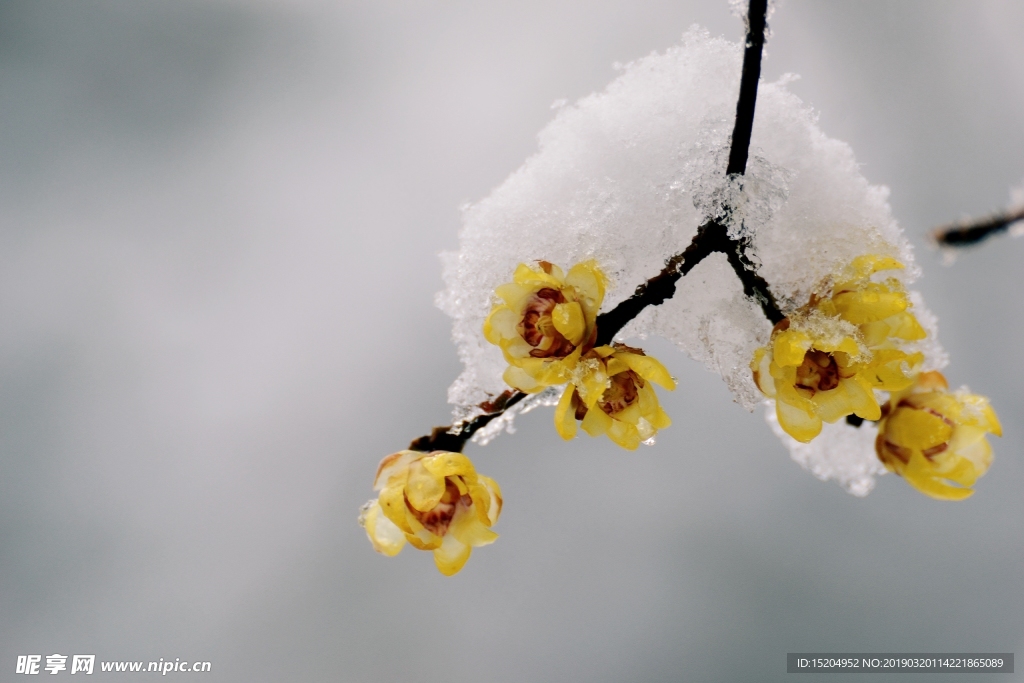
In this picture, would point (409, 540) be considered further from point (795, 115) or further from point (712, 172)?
point (795, 115)

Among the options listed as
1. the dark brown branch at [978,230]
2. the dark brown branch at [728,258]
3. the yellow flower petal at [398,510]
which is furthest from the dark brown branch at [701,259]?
the yellow flower petal at [398,510]

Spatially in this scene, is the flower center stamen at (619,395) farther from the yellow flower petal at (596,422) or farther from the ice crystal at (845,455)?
the ice crystal at (845,455)

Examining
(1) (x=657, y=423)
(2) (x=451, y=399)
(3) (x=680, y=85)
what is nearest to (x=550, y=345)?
(1) (x=657, y=423)

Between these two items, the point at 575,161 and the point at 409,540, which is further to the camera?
the point at 575,161

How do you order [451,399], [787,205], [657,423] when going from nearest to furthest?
[657,423], [787,205], [451,399]

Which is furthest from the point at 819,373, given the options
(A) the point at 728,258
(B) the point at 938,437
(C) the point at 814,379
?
(B) the point at 938,437

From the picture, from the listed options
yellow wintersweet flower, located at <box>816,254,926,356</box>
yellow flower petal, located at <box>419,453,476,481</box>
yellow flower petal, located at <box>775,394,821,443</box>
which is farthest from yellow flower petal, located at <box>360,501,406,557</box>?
yellow wintersweet flower, located at <box>816,254,926,356</box>
